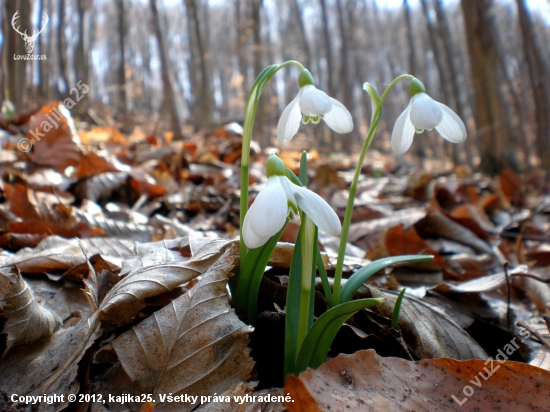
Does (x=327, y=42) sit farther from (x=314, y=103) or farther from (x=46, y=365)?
(x=46, y=365)

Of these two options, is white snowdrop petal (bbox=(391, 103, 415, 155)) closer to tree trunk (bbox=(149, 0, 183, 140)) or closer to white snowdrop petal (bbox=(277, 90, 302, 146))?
white snowdrop petal (bbox=(277, 90, 302, 146))

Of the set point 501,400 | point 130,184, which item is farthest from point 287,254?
point 130,184

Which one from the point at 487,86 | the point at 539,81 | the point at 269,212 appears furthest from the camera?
the point at 487,86

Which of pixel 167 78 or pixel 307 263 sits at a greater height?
pixel 167 78

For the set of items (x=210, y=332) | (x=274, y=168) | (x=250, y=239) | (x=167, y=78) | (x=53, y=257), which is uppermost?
(x=167, y=78)

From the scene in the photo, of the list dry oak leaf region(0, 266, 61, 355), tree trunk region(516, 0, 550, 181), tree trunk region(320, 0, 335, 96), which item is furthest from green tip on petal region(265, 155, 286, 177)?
tree trunk region(320, 0, 335, 96)

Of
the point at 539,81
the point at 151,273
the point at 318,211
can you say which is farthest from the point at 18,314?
the point at 539,81
